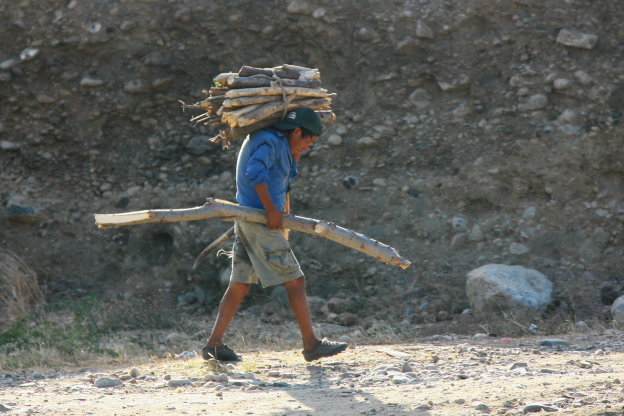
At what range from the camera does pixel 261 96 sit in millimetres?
5461

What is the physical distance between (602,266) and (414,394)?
12.3ft

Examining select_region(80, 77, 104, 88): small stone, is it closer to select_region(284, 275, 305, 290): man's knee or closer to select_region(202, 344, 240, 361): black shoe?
select_region(202, 344, 240, 361): black shoe

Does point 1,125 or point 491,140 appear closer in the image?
point 491,140

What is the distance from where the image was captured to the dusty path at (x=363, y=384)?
4102 millimetres

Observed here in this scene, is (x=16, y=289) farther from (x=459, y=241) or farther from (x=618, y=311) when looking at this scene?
(x=618, y=311)

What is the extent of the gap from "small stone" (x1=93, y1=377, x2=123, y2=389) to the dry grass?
10.1 ft

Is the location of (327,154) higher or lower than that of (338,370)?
higher

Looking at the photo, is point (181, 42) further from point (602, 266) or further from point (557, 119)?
point (602, 266)

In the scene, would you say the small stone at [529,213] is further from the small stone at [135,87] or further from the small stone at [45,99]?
the small stone at [45,99]

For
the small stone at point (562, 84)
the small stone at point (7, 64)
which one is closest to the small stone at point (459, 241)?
the small stone at point (562, 84)

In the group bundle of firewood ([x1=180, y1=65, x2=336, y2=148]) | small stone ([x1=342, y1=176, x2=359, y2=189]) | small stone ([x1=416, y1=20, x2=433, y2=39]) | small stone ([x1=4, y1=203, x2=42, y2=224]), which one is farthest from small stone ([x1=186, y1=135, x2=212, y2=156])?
bundle of firewood ([x1=180, y1=65, x2=336, y2=148])

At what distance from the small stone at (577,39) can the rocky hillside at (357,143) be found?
0.01m

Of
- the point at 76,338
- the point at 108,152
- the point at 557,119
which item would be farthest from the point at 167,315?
the point at 557,119

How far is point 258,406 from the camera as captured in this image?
4219mm
